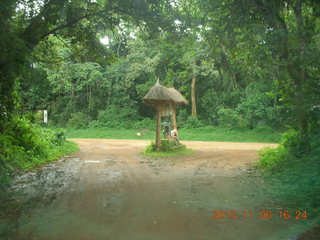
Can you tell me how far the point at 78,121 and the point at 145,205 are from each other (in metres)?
31.9

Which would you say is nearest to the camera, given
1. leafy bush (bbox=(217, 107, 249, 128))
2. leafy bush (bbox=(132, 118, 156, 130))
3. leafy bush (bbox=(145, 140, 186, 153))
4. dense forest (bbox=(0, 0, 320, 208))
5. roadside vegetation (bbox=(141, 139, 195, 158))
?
dense forest (bbox=(0, 0, 320, 208))

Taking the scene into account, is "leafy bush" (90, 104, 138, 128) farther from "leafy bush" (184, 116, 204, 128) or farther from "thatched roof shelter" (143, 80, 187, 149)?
"thatched roof shelter" (143, 80, 187, 149)

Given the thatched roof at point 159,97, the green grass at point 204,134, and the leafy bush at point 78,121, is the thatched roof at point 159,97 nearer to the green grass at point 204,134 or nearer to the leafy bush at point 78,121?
the green grass at point 204,134

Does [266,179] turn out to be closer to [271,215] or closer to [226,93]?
[271,215]

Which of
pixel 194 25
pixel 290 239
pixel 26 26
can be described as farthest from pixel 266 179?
pixel 26 26

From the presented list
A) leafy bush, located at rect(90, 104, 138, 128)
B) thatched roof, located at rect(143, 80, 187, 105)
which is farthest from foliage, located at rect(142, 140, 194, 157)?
leafy bush, located at rect(90, 104, 138, 128)

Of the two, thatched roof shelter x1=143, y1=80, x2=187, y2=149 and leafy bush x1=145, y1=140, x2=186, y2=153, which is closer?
thatched roof shelter x1=143, y1=80, x2=187, y2=149

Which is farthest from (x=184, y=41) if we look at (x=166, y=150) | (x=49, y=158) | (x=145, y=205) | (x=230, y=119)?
(x=230, y=119)

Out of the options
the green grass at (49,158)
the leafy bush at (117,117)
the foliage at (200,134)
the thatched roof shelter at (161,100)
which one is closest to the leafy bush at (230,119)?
the foliage at (200,134)
